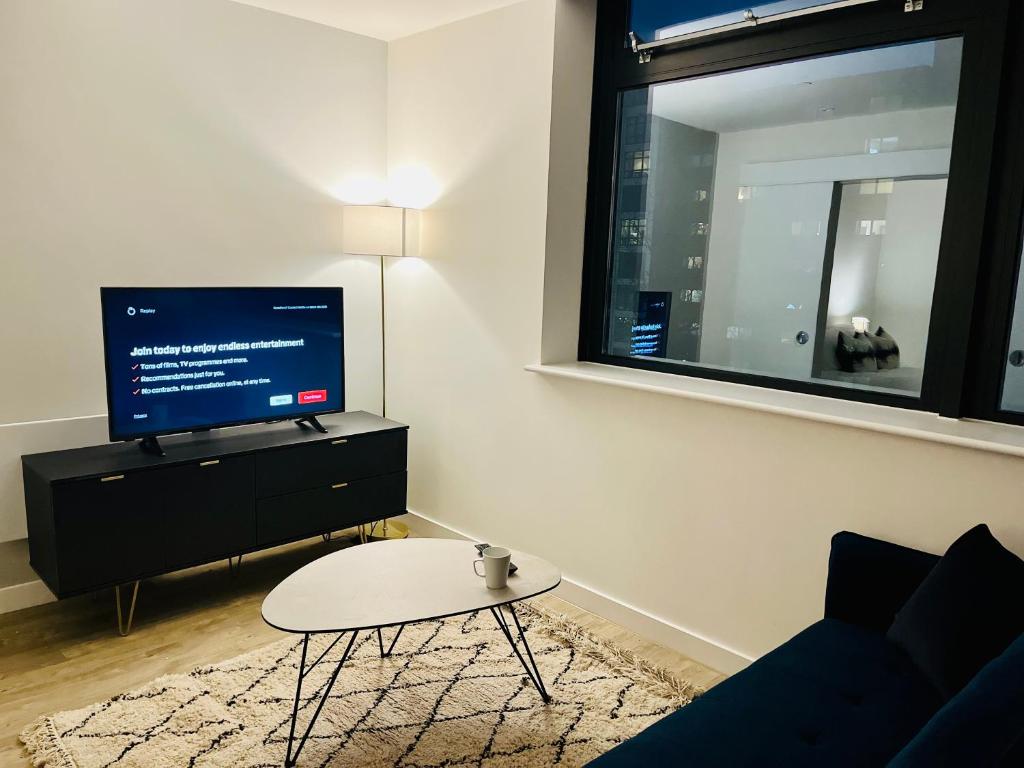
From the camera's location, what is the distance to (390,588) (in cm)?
238

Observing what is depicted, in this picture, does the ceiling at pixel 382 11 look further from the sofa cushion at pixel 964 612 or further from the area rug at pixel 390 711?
the sofa cushion at pixel 964 612

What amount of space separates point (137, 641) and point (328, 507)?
94cm

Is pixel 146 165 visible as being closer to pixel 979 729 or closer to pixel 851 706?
pixel 851 706

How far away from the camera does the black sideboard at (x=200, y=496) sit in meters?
2.86

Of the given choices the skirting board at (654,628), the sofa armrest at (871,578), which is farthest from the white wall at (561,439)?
the sofa armrest at (871,578)

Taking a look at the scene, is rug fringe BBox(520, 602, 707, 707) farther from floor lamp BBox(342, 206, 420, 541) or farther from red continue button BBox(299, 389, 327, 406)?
red continue button BBox(299, 389, 327, 406)

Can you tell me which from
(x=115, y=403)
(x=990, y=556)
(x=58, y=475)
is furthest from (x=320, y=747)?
(x=990, y=556)

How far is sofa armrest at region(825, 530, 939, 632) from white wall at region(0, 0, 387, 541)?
2.78 metres

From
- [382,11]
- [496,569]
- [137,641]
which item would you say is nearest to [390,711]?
[496,569]

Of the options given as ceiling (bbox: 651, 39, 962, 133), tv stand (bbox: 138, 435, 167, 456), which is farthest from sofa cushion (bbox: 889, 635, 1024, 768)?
tv stand (bbox: 138, 435, 167, 456)

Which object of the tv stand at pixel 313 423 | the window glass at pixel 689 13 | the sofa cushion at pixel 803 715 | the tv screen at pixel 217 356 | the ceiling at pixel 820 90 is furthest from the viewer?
the tv stand at pixel 313 423

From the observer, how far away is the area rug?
234 cm

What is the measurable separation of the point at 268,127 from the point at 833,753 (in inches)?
136

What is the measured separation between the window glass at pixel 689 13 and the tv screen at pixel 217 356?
5.87 ft
